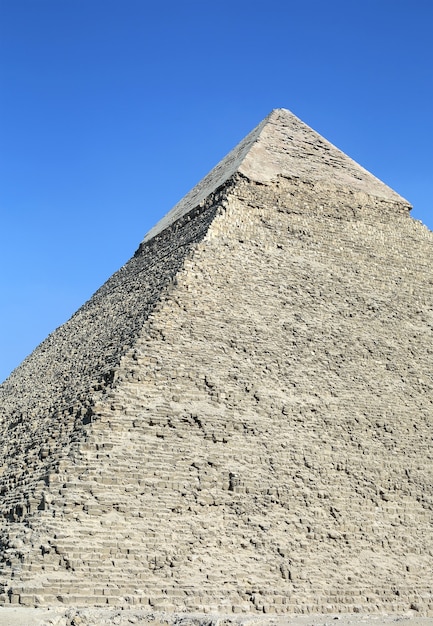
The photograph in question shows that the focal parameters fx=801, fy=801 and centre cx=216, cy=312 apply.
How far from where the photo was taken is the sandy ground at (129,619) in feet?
34.2

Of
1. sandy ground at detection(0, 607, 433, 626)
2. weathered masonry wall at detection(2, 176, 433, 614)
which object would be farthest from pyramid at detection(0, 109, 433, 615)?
sandy ground at detection(0, 607, 433, 626)

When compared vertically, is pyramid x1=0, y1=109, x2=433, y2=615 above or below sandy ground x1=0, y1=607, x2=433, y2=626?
above

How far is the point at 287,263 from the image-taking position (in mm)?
18672

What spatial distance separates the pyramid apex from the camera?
21188 millimetres

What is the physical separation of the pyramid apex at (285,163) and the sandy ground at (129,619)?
11846 mm

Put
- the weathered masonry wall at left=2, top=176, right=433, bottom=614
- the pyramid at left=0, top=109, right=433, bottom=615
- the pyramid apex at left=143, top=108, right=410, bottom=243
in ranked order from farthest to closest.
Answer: the pyramid apex at left=143, top=108, right=410, bottom=243 < the pyramid at left=0, top=109, right=433, bottom=615 < the weathered masonry wall at left=2, top=176, right=433, bottom=614

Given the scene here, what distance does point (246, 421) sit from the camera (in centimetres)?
1479

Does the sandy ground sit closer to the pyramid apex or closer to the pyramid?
the pyramid

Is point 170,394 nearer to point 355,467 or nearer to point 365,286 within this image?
point 355,467

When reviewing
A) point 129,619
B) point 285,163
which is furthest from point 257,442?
point 285,163

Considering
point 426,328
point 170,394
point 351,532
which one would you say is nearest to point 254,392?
point 170,394

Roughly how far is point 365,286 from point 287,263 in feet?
7.13

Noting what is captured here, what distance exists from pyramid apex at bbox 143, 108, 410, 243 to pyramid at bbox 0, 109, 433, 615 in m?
0.12

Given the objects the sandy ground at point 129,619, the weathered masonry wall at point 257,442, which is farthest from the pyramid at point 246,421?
the sandy ground at point 129,619
